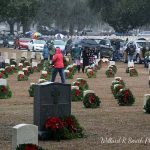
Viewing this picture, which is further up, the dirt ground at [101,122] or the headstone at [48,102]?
the headstone at [48,102]

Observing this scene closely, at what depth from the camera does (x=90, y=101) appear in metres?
20.4

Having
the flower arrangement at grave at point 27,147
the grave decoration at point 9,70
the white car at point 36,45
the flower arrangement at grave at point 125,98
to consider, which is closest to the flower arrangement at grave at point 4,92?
the flower arrangement at grave at point 125,98

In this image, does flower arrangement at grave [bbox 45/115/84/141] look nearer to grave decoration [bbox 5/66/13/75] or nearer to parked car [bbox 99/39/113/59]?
grave decoration [bbox 5/66/13/75]

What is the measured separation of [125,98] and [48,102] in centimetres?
674

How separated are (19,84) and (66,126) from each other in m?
16.6

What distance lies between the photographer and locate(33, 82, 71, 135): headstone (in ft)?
48.4

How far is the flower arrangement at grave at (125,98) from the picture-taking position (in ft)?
69.8

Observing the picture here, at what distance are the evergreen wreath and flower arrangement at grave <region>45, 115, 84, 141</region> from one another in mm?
5362

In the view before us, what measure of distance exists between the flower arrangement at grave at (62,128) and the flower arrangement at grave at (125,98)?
6.38 meters

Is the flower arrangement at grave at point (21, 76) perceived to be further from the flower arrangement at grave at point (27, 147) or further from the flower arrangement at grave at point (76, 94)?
the flower arrangement at grave at point (27, 147)

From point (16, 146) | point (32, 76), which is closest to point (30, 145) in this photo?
point (16, 146)

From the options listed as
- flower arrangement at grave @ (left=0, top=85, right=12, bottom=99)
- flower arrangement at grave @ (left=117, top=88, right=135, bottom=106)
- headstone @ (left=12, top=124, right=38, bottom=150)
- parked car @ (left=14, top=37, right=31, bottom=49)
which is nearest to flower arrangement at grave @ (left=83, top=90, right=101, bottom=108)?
flower arrangement at grave @ (left=117, top=88, right=135, bottom=106)

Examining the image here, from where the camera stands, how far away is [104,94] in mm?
25734

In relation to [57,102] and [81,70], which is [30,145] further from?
[81,70]
